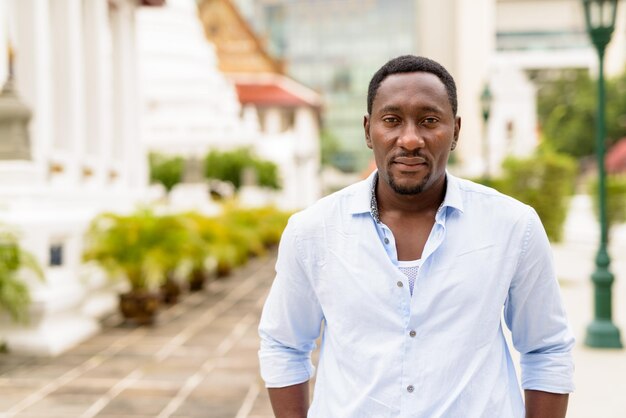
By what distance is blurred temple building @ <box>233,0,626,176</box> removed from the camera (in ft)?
235

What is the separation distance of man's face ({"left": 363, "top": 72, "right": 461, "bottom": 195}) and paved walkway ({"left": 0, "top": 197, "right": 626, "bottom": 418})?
12.6 feet

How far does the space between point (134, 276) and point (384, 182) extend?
7963mm

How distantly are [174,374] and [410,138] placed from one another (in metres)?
5.41

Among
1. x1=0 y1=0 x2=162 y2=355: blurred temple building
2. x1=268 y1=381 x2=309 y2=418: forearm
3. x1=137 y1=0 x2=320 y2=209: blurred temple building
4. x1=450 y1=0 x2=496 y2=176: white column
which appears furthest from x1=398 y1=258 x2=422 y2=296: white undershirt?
x1=450 y1=0 x2=496 y2=176: white column

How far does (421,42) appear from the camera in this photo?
86.6 metres

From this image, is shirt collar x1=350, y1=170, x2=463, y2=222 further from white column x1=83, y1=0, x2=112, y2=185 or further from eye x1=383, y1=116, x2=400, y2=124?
white column x1=83, y1=0, x2=112, y2=185

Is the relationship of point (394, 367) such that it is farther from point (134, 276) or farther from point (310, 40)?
point (310, 40)

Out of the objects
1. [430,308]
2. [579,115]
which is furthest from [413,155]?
[579,115]

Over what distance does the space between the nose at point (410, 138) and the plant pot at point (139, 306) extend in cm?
792

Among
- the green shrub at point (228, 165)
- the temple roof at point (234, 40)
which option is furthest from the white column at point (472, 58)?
the green shrub at point (228, 165)

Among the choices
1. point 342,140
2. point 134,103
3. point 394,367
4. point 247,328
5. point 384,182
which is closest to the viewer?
point 394,367

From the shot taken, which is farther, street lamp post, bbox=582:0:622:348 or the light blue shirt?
street lamp post, bbox=582:0:622:348

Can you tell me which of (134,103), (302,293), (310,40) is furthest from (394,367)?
(310,40)

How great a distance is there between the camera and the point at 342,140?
8694 centimetres
